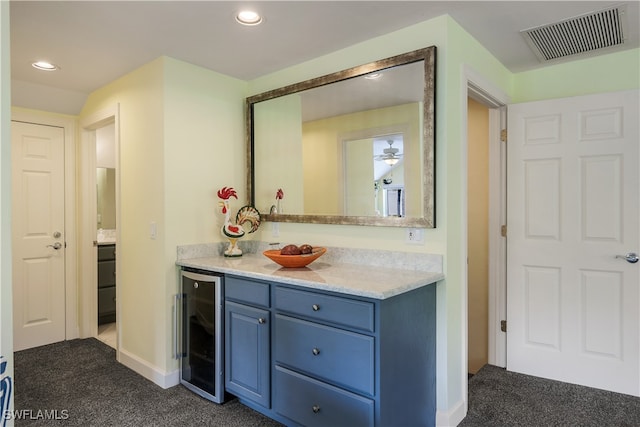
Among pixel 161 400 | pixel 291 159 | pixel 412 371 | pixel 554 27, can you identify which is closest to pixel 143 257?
pixel 161 400

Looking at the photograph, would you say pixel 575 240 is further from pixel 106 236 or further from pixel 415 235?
pixel 106 236

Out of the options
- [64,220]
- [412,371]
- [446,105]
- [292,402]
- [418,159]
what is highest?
[446,105]

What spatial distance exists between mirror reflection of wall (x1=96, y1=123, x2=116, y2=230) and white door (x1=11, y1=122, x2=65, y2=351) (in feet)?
2.98

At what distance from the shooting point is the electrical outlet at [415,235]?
7.39ft

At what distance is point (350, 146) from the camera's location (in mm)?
2609

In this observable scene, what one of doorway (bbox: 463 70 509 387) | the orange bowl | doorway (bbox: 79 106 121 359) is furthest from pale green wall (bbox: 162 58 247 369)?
doorway (bbox: 463 70 509 387)

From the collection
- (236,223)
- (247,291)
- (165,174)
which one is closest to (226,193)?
(236,223)

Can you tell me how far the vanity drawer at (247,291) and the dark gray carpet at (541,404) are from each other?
1372 mm

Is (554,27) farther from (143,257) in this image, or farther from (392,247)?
(143,257)

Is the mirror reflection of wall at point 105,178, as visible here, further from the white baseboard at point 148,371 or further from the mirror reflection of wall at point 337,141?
the mirror reflection of wall at point 337,141

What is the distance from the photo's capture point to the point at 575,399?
2.55m

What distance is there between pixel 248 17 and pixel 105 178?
3.35 metres

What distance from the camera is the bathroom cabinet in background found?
409 cm

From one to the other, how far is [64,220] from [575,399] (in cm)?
445
